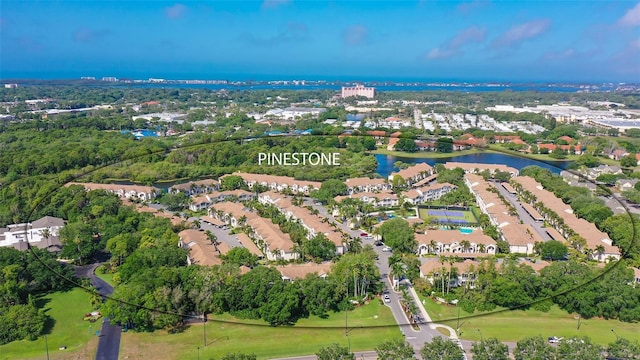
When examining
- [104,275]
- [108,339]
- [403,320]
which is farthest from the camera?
[104,275]

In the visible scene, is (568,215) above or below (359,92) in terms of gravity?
below

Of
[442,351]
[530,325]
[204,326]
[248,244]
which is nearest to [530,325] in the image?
[530,325]

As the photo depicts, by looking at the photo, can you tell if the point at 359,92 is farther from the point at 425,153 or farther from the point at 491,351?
the point at 491,351

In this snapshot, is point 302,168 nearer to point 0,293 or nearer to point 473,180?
point 473,180

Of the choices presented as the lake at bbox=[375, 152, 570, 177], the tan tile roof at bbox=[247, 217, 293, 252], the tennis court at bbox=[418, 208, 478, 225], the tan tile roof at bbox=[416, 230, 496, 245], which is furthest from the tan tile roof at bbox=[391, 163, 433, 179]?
the tan tile roof at bbox=[247, 217, 293, 252]

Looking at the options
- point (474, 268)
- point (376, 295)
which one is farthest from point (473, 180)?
point (376, 295)

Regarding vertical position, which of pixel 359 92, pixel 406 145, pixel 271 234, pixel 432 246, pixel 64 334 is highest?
pixel 359 92
